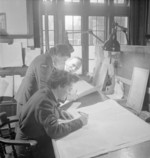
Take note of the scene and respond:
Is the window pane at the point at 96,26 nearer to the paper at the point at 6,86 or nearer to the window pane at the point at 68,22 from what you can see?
the window pane at the point at 68,22

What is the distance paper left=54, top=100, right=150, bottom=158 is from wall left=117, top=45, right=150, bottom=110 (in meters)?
0.44

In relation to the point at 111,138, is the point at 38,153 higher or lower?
lower

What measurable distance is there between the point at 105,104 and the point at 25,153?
2.32 feet

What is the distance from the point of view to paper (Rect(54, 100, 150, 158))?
1130 mm

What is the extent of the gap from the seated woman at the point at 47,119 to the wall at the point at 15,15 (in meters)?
1.77

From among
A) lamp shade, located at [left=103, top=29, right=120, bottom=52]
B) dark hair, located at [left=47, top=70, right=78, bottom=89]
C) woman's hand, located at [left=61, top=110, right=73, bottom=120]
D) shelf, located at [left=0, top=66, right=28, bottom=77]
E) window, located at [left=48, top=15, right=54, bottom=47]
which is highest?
window, located at [left=48, top=15, right=54, bottom=47]

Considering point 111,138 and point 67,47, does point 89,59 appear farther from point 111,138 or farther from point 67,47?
point 111,138

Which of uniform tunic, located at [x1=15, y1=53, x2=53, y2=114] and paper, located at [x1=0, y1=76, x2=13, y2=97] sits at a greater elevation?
uniform tunic, located at [x1=15, y1=53, x2=53, y2=114]

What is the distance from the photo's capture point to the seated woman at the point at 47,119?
1.37m

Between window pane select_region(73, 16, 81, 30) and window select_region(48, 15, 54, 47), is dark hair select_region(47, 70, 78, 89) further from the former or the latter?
window pane select_region(73, 16, 81, 30)

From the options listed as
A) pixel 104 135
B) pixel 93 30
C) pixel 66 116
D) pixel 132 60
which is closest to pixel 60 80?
pixel 66 116

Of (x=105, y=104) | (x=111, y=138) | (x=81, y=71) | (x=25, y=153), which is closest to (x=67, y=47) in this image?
(x=105, y=104)

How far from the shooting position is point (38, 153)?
159cm

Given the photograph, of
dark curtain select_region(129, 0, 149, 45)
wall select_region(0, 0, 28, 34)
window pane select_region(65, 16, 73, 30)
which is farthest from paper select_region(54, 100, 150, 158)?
dark curtain select_region(129, 0, 149, 45)
